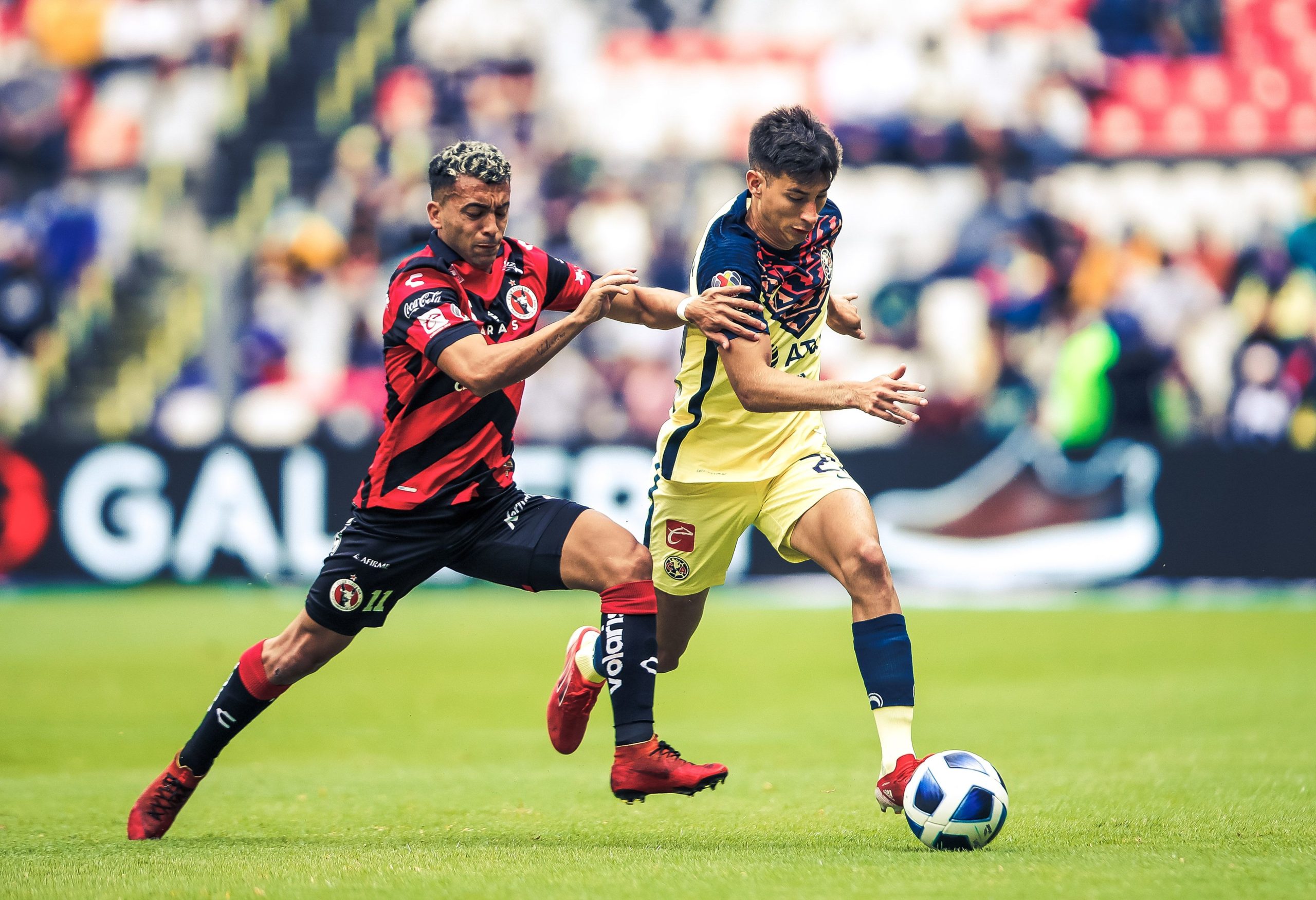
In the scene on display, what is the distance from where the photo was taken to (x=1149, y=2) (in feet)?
70.1

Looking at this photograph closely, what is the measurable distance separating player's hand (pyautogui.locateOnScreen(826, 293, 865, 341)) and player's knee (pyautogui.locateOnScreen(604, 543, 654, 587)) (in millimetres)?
1263

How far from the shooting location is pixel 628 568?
231 inches

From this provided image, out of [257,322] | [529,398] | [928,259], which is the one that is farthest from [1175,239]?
[257,322]

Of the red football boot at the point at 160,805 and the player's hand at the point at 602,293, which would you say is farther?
the red football boot at the point at 160,805

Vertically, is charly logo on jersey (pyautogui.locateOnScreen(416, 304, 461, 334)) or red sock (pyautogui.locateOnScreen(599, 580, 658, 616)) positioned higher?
Result: charly logo on jersey (pyautogui.locateOnScreen(416, 304, 461, 334))

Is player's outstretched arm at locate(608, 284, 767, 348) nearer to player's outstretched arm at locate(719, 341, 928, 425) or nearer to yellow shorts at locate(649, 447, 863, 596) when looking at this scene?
player's outstretched arm at locate(719, 341, 928, 425)

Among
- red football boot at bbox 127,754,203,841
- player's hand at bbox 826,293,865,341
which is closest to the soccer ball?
player's hand at bbox 826,293,865,341

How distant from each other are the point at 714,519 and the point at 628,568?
552mm

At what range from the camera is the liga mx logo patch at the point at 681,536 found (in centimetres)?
632

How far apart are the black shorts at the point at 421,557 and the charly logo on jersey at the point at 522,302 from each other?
2.27ft

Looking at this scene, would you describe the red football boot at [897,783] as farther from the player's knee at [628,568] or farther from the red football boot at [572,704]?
the red football boot at [572,704]

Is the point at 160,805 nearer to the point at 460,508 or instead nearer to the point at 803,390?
the point at 460,508

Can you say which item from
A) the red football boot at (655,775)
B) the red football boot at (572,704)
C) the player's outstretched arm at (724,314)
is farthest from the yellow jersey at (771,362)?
the red football boot at (655,775)

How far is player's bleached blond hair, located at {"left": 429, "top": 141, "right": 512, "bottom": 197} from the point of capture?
5.61 metres
